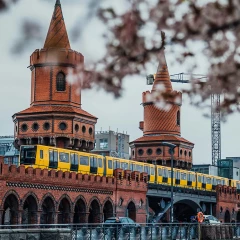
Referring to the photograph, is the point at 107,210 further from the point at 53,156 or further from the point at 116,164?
the point at 53,156

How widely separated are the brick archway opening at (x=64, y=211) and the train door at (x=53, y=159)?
2721mm

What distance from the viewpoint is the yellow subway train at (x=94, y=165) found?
43344 mm

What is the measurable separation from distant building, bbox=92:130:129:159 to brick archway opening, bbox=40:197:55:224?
6455 centimetres

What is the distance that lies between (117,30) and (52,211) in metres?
39.4

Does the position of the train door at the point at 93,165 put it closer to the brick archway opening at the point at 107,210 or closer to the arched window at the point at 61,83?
the brick archway opening at the point at 107,210

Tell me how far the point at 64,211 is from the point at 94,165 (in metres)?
5.28

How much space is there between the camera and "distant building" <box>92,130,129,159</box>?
366 feet

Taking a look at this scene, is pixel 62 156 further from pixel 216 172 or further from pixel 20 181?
pixel 216 172

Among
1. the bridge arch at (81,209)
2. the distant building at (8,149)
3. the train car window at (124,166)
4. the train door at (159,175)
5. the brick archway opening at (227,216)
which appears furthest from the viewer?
the distant building at (8,149)

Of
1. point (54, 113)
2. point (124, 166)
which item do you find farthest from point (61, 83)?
point (124, 166)

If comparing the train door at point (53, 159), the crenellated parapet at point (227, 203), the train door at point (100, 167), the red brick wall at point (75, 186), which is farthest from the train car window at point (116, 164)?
the crenellated parapet at point (227, 203)

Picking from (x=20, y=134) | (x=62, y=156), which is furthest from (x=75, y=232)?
(x=20, y=134)

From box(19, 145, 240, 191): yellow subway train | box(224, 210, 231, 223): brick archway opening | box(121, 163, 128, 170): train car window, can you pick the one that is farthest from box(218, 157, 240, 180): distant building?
box(121, 163, 128, 170): train car window

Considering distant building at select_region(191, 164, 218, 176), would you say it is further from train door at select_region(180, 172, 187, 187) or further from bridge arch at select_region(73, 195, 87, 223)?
bridge arch at select_region(73, 195, 87, 223)
